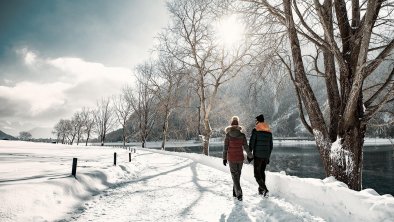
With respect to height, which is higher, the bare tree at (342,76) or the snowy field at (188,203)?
the bare tree at (342,76)

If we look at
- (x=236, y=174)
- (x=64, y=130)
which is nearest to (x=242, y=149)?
(x=236, y=174)

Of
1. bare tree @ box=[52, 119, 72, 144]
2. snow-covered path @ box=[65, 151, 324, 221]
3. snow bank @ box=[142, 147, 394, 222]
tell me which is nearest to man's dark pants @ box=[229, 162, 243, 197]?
snow-covered path @ box=[65, 151, 324, 221]

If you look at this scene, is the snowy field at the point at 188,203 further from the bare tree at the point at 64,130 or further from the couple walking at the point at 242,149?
the bare tree at the point at 64,130

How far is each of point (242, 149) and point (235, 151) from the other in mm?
209

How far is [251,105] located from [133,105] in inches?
1485

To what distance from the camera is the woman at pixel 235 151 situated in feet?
24.5

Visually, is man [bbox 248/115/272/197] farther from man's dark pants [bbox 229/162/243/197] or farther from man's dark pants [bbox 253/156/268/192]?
man's dark pants [bbox 229/162/243/197]

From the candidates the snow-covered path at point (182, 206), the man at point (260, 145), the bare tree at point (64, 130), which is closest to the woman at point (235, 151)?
the man at point (260, 145)

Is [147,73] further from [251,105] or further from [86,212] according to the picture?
[86,212]

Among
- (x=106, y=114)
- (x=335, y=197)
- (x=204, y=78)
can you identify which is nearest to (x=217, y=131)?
(x=204, y=78)

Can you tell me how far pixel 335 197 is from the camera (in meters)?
5.40

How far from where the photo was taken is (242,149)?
7.63 m

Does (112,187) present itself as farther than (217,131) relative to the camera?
No

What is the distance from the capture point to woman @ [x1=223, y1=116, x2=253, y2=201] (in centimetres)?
748
